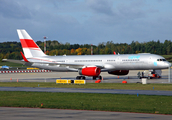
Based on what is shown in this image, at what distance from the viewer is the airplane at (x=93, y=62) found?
51.8m

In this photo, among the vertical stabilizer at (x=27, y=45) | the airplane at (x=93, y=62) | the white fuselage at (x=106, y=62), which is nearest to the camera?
the white fuselage at (x=106, y=62)

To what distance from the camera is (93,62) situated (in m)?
55.7

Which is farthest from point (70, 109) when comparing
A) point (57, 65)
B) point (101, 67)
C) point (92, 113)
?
point (57, 65)

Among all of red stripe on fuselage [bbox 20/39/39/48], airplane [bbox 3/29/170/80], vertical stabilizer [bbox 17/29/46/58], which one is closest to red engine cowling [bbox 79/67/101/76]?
airplane [bbox 3/29/170/80]

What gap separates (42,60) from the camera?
59.7 meters

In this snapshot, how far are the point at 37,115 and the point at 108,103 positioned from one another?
7.45m

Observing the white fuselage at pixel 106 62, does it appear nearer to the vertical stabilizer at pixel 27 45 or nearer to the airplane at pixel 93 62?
the airplane at pixel 93 62

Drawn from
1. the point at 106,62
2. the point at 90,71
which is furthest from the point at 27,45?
the point at 106,62

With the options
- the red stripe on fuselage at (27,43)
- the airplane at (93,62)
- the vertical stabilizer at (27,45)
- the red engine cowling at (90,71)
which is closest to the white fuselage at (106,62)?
the airplane at (93,62)

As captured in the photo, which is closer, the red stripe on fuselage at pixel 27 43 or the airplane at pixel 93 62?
the airplane at pixel 93 62

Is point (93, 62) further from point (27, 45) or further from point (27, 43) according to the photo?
point (27, 43)

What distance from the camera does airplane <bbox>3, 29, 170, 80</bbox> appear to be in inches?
2040

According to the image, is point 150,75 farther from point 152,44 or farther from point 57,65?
point 152,44

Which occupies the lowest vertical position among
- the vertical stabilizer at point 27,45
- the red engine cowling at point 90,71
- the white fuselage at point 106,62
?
the red engine cowling at point 90,71
